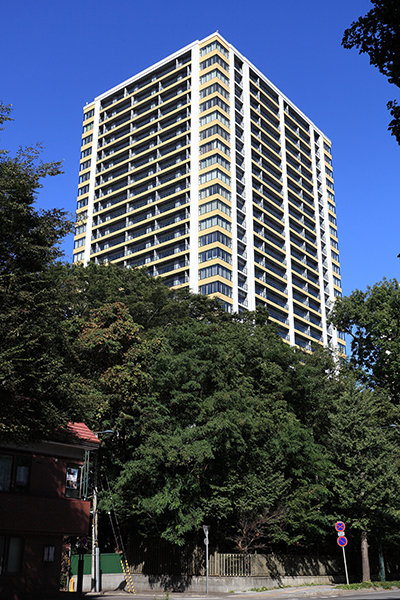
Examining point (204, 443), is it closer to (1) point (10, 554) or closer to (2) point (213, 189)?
(1) point (10, 554)

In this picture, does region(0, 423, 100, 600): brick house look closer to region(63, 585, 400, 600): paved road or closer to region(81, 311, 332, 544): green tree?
region(63, 585, 400, 600): paved road

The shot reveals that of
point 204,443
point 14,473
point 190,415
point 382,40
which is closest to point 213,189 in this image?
point 190,415

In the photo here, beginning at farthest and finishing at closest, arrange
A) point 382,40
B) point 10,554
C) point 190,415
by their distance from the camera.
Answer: point 190,415 → point 10,554 → point 382,40

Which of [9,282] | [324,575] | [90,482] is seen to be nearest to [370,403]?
[324,575]

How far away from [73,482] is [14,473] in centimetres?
357

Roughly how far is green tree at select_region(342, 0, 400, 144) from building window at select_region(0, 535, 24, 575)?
833 inches

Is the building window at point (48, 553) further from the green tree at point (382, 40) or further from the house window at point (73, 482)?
the green tree at point (382, 40)

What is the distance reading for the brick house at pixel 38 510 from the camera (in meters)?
22.9

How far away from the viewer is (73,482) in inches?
1042

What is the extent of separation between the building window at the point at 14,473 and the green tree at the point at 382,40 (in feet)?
64.6

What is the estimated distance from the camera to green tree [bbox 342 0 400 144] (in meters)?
12.9

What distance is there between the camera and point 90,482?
33.3m

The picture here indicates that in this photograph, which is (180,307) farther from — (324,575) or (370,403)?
(324,575)

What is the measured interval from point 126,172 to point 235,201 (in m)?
25.1
